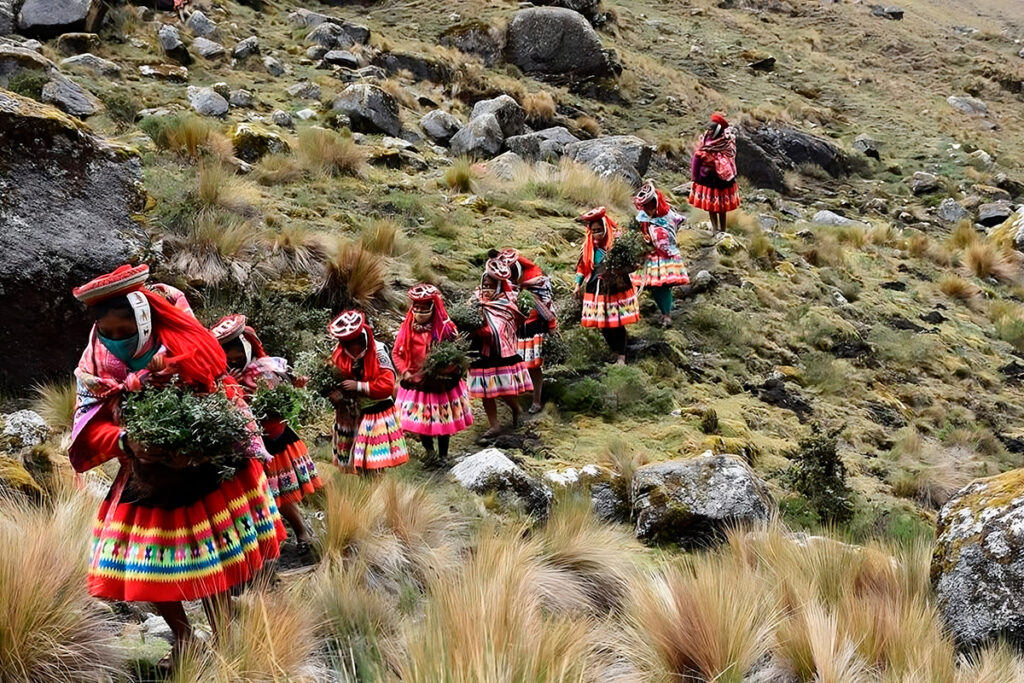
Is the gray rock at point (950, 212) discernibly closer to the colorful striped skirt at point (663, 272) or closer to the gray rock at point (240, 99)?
the colorful striped skirt at point (663, 272)

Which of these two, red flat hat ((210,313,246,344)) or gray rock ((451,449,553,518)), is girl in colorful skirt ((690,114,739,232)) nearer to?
gray rock ((451,449,553,518))

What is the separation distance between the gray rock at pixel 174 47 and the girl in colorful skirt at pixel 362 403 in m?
13.2

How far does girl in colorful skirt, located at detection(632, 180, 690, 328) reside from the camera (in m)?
10.5

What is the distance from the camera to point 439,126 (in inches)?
697

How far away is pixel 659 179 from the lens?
20188mm

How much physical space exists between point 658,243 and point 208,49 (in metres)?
12.1

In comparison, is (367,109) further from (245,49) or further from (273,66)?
(245,49)

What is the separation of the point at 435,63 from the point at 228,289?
1438 centimetres

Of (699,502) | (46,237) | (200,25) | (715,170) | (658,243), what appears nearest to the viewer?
(699,502)

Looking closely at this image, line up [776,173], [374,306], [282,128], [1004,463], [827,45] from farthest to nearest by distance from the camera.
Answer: [827,45] → [776,173] → [282,128] → [374,306] → [1004,463]

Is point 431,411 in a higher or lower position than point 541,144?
higher

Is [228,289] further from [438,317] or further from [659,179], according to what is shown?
[659,179]

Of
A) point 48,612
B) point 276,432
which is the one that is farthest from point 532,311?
point 48,612

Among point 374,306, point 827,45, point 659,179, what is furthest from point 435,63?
point 827,45
